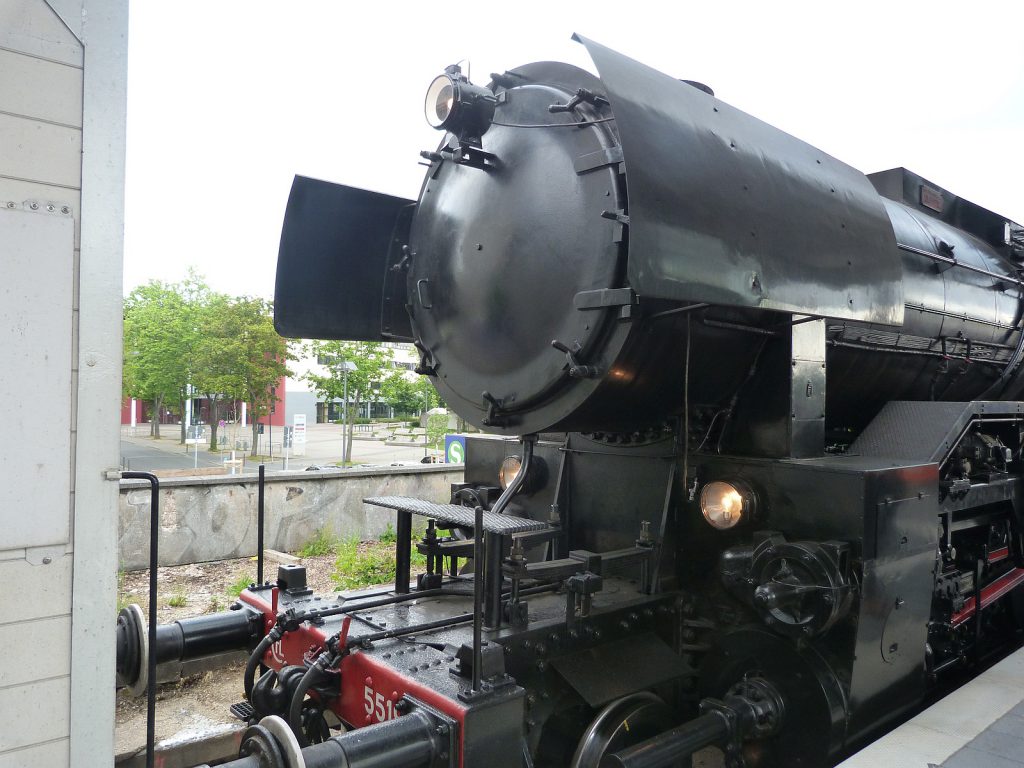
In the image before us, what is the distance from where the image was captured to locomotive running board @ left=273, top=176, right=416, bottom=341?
3951 mm

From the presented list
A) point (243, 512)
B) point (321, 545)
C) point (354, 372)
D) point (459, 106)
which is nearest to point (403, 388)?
point (354, 372)

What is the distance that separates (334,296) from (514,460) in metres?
1.38

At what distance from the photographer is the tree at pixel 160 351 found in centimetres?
1536

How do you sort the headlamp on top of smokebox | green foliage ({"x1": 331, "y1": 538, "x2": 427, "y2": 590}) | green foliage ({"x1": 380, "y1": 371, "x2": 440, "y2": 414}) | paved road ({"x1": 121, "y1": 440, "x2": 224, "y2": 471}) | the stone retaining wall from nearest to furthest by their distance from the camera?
the headlamp on top of smokebox < green foliage ({"x1": 331, "y1": 538, "x2": 427, "y2": 590}) < the stone retaining wall < paved road ({"x1": 121, "y1": 440, "x2": 224, "y2": 471}) < green foliage ({"x1": 380, "y1": 371, "x2": 440, "y2": 414})

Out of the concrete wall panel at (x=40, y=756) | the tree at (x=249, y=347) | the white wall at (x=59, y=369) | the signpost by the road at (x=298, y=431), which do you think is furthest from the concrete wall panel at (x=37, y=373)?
the tree at (x=249, y=347)

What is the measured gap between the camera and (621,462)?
12.3 ft

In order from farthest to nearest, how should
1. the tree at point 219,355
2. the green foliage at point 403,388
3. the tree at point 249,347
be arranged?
the green foliage at point 403,388 < the tree at point 249,347 < the tree at point 219,355

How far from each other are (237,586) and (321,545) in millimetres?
1883

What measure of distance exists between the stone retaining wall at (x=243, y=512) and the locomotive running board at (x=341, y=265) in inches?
157

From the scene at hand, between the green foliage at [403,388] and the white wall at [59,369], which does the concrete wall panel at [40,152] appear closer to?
the white wall at [59,369]

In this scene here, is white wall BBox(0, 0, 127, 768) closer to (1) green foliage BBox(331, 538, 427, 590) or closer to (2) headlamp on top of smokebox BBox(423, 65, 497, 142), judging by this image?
(2) headlamp on top of smokebox BBox(423, 65, 497, 142)

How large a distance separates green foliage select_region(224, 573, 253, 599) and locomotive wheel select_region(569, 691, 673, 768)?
13.5ft

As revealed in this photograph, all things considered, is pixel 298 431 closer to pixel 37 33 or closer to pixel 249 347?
pixel 249 347

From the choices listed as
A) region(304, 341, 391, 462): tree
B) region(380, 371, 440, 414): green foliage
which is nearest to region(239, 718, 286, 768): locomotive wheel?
region(380, 371, 440, 414): green foliage
